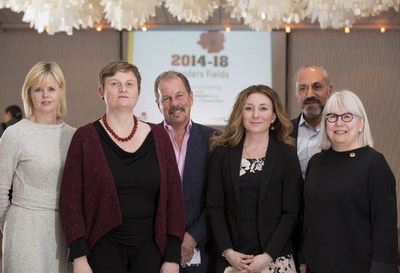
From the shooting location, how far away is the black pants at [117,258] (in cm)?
220

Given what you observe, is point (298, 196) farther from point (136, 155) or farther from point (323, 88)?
point (323, 88)

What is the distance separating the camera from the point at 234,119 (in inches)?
107

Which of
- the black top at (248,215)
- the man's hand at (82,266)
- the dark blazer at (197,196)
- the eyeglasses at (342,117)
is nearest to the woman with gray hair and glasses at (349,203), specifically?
the eyeglasses at (342,117)

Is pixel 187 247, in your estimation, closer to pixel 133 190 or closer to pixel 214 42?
pixel 133 190

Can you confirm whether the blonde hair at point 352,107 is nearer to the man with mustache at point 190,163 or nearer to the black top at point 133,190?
the man with mustache at point 190,163

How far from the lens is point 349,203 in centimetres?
230

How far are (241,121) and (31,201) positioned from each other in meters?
1.22

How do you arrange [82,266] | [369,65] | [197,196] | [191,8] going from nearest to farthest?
[82,266] → [197,196] → [191,8] → [369,65]

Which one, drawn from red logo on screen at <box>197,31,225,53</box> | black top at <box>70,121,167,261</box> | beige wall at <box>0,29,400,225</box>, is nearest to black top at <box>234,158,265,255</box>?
black top at <box>70,121,167,261</box>

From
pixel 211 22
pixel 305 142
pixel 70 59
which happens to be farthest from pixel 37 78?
pixel 70 59

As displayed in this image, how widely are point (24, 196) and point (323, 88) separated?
7.22ft

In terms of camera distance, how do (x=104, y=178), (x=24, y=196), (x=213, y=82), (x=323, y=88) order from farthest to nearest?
(x=213, y=82)
(x=323, y=88)
(x=24, y=196)
(x=104, y=178)

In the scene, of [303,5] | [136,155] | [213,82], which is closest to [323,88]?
A: [303,5]

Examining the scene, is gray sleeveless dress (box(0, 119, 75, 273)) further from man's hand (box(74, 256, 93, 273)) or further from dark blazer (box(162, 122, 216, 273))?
dark blazer (box(162, 122, 216, 273))
